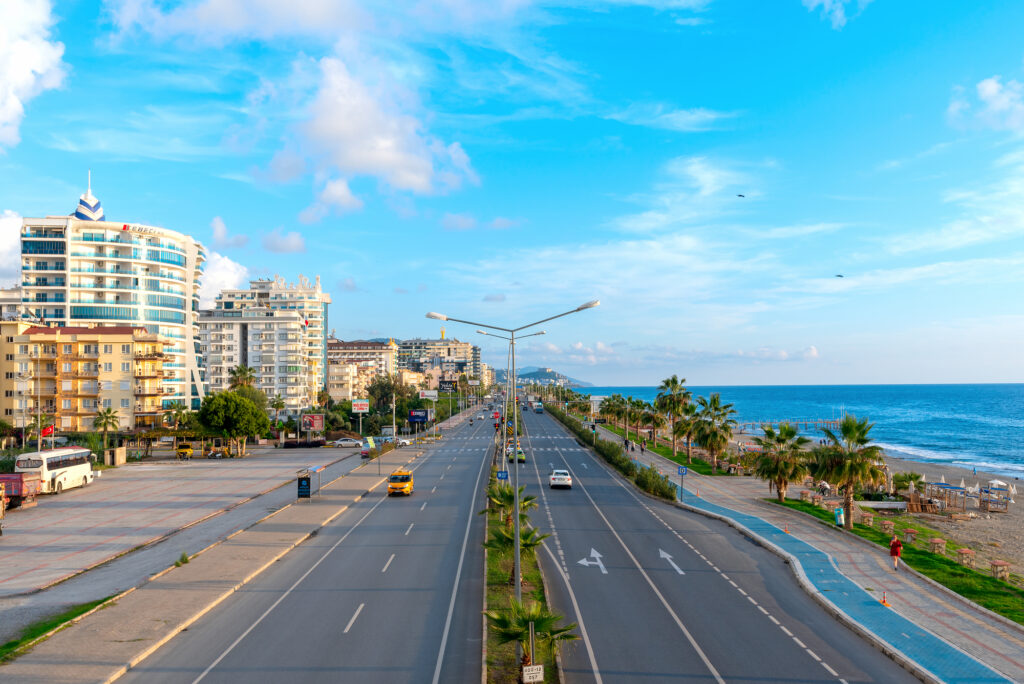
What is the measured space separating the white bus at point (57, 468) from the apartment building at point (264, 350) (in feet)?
226

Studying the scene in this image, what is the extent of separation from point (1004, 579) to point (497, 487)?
20.6m

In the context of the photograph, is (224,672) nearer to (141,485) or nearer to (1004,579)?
(1004,579)

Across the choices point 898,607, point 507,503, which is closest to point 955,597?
point 898,607

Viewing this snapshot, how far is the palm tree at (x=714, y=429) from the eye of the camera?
56406 mm

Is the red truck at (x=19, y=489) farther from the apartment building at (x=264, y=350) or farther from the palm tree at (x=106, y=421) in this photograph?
the apartment building at (x=264, y=350)

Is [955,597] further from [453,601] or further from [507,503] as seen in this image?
[453,601]

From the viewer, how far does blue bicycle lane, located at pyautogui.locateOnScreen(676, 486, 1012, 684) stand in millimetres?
15219

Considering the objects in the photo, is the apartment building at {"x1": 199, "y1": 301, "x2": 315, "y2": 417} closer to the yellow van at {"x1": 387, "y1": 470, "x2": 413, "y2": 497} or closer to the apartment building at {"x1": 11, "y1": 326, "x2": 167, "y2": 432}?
the apartment building at {"x1": 11, "y1": 326, "x2": 167, "y2": 432}

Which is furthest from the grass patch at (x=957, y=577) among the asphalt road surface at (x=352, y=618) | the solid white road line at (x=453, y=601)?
the solid white road line at (x=453, y=601)

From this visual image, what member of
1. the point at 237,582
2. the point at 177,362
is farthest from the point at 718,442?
the point at 177,362

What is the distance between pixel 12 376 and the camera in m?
74.2

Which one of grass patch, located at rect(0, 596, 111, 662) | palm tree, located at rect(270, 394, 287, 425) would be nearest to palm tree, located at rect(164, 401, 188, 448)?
palm tree, located at rect(270, 394, 287, 425)

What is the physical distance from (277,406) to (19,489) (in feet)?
222

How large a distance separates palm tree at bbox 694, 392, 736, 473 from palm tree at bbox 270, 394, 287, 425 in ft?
234
